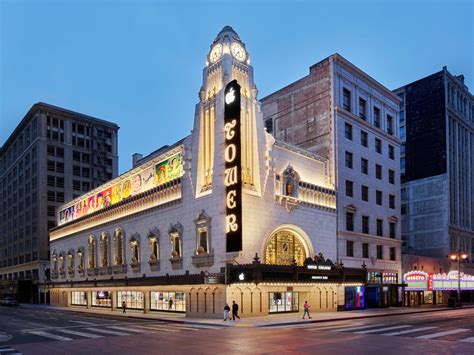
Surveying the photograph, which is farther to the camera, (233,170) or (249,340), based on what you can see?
(233,170)

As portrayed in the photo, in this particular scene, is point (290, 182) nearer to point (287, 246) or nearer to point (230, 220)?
point (287, 246)

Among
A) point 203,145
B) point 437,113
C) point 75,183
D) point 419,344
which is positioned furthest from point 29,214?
point 419,344

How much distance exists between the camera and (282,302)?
44.1 m

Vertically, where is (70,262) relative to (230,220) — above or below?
below

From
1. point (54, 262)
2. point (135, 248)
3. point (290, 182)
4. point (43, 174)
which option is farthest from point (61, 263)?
point (290, 182)

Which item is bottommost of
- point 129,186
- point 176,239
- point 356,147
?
point 176,239

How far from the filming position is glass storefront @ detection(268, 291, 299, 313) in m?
43.0

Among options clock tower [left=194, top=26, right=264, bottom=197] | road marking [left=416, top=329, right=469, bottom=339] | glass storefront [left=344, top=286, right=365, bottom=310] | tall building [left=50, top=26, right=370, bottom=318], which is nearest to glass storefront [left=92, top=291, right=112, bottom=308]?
tall building [left=50, top=26, right=370, bottom=318]

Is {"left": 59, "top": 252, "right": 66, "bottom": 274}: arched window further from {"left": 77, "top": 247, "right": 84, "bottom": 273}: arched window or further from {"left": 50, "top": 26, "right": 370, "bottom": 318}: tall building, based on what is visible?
{"left": 50, "top": 26, "right": 370, "bottom": 318}: tall building

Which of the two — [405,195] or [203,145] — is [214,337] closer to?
[203,145]

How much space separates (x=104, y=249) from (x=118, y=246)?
15.0 ft

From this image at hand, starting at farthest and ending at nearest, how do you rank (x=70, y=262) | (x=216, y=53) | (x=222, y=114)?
(x=70, y=262) → (x=216, y=53) → (x=222, y=114)

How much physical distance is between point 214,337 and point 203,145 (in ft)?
72.4

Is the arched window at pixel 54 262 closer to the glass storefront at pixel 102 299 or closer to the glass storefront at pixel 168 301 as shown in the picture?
the glass storefront at pixel 102 299
